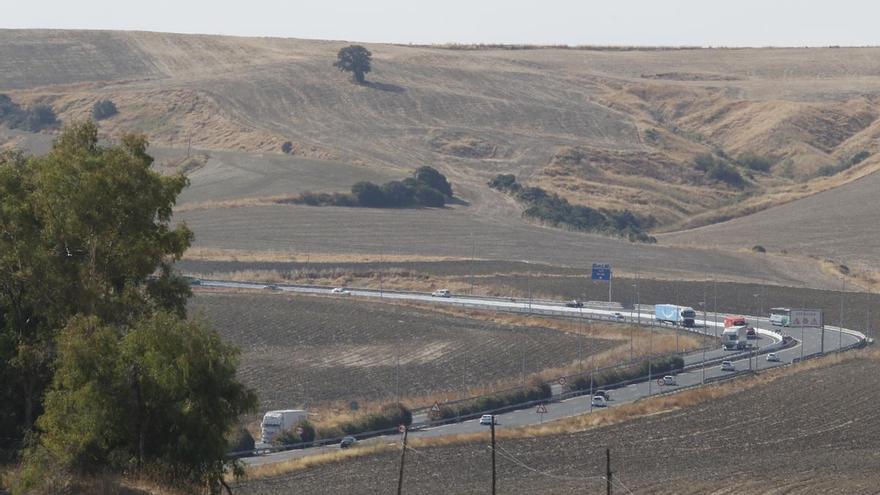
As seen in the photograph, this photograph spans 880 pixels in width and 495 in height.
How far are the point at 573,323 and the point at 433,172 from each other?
183 ft

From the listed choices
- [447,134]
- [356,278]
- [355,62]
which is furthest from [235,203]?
[355,62]

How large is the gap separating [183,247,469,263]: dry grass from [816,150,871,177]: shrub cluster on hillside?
65898 mm

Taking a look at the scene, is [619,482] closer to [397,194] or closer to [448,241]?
[448,241]

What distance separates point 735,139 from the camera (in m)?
177

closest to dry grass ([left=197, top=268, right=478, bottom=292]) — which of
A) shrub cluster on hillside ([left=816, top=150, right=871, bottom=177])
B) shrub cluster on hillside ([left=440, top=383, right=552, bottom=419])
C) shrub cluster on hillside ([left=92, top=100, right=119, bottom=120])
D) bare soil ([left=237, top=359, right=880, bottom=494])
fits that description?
shrub cluster on hillside ([left=440, top=383, right=552, bottom=419])

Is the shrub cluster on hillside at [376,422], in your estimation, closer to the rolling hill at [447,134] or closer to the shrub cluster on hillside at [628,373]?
the shrub cluster on hillside at [628,373]

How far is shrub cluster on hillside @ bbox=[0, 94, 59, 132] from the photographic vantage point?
152875 millimetres

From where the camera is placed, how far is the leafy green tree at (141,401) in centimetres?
2811

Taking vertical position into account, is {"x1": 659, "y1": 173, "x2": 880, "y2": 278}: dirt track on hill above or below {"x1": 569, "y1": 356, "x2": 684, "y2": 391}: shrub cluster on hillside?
below

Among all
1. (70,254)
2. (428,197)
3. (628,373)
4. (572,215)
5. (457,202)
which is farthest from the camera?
(457,202)

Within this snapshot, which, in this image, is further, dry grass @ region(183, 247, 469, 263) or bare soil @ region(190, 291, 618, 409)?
dry grass @ region(183, 247, 469, 263)

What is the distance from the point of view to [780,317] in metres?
89.1

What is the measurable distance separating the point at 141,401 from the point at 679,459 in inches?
797

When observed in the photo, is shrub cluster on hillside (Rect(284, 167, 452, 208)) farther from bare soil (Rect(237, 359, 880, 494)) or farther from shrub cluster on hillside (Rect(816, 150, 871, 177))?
bare soil (Rect(237, 359, 880, 494))
